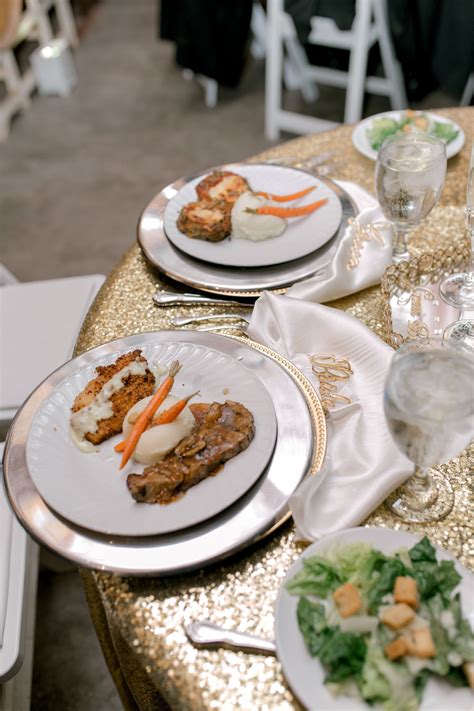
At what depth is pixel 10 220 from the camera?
3.22 meters

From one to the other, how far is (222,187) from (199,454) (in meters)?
0.68

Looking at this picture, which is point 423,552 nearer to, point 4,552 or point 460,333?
point 460,333

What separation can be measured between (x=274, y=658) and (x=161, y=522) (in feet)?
0.63

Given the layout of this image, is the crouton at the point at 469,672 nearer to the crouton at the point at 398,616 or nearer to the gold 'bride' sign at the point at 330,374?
the crouton at the point at 398,616

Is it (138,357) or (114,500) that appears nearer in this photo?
(114,500)

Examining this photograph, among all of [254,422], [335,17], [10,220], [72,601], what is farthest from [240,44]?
[254,422]

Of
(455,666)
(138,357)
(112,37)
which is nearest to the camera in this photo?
(455,666)

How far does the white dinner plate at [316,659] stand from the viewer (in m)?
0.62

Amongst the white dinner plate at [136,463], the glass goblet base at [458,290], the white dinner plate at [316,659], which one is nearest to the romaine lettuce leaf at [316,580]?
the white dinner plate at [316,659]

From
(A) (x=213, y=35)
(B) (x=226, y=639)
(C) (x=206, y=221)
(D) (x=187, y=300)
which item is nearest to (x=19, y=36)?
(A) (x=213, y=35)

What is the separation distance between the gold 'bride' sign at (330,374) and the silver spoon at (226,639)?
33 cm

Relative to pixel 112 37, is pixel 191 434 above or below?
above

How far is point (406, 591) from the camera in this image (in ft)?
2.16

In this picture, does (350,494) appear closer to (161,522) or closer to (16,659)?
(161,522)
